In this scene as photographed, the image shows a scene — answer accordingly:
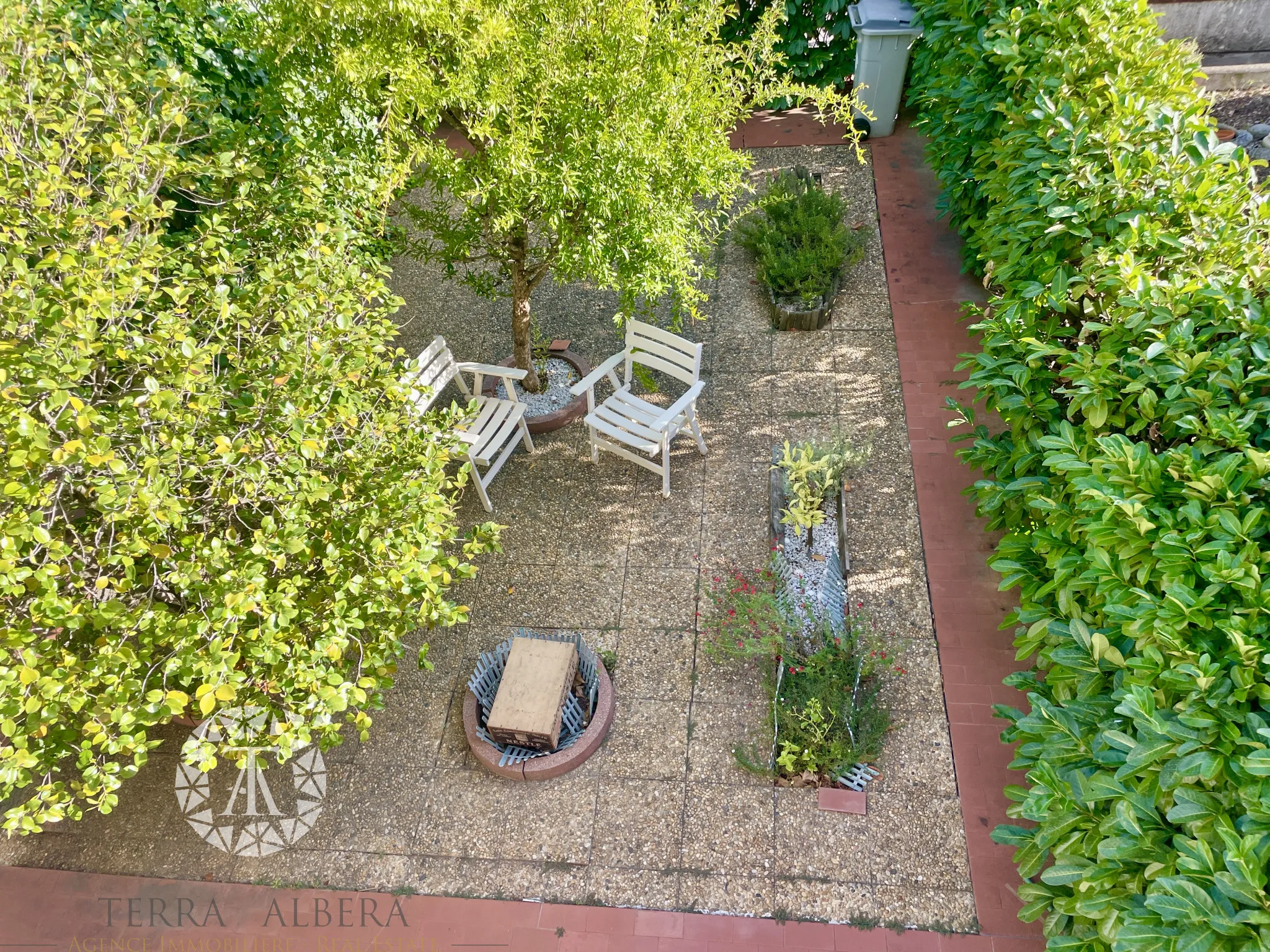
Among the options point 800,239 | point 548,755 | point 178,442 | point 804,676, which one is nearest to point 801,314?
point 800,239

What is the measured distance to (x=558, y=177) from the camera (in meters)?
3.96

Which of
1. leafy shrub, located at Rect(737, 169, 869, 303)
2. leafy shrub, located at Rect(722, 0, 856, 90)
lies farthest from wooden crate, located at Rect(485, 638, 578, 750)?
leafy shrub, located at Rect(722, 0, 856, 90)

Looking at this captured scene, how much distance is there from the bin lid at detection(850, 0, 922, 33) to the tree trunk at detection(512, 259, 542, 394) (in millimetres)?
4769

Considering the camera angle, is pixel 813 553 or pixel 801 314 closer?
pixel 813 553

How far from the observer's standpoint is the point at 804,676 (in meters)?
4.38

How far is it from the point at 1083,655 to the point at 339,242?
3.68 metres

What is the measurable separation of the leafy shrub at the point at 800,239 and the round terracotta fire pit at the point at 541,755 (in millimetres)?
3842

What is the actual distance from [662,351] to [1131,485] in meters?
3.23

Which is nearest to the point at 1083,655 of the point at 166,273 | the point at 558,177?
the point at 558,177

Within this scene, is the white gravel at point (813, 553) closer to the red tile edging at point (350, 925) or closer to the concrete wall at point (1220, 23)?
the red tile edging at point (350, 925)

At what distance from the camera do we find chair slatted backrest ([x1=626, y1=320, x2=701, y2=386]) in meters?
5.42

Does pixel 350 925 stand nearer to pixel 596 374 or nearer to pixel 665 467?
pixel 665 467

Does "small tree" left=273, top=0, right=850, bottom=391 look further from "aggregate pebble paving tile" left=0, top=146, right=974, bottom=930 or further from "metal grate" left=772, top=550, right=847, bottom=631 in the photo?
"metal grate" left=772, top=550, right=847, bottom=631

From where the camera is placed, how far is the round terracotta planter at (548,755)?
4.26 m
